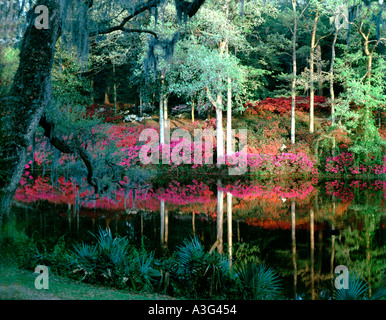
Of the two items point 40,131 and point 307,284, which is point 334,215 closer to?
point 307,284

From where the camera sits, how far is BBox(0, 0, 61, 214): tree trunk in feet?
17.4

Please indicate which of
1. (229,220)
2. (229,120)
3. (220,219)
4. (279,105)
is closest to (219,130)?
(229,120)

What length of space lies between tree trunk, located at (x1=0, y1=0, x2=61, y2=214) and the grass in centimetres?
105

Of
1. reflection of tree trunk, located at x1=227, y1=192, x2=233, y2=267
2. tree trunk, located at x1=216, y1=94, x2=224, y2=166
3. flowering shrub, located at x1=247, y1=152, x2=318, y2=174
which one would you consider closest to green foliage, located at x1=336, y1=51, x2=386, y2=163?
flowering shrub, located at x1=247, y1=152, x2=318, y2=174

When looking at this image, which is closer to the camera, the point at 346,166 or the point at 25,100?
the point at 25,100

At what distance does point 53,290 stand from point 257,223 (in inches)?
300

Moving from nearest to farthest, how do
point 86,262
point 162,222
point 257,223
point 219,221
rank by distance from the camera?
point 86,262 → point 162,222 → point 257,223 → point 219,221

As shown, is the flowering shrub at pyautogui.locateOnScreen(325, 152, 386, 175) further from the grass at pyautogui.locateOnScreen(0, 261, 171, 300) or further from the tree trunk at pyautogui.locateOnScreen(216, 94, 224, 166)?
the grass at pyautogui.locateOnScreen(0, 261, 171, 300)

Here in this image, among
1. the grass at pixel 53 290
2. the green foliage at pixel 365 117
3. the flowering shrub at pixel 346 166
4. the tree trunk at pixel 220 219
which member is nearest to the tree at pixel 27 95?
the grass at pixel 53 290

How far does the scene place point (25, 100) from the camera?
5.51 meters

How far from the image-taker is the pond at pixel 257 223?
800 cm

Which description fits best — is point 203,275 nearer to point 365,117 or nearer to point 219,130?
point 219,130

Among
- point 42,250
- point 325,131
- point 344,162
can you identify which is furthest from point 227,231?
point 325,131
